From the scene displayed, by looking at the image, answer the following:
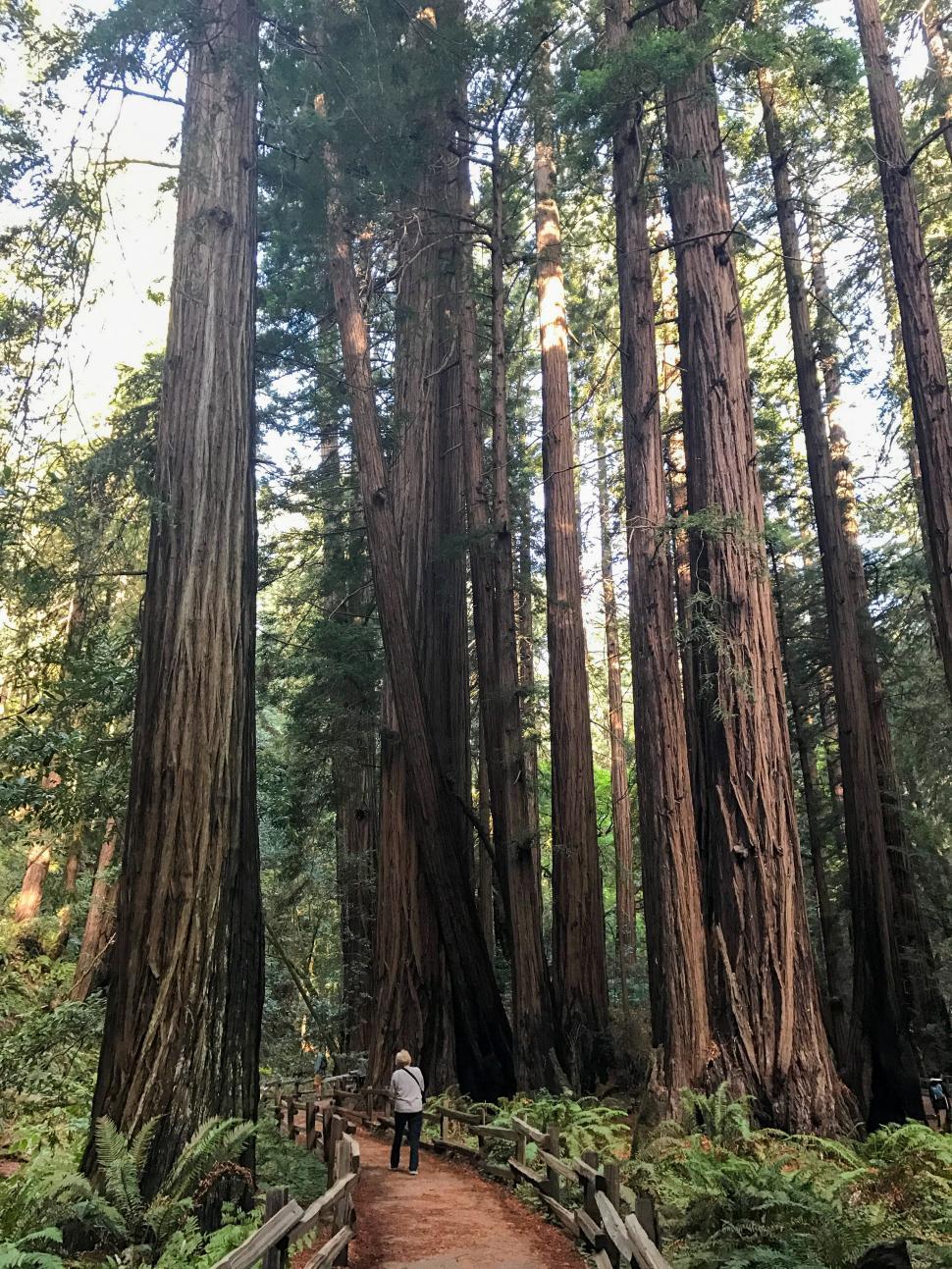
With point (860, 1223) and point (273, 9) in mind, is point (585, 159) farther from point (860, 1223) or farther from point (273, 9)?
point (860, 1223)

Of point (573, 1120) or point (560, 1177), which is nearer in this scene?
point (560, 1177)

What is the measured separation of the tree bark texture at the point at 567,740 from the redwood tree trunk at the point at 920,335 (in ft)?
16.3

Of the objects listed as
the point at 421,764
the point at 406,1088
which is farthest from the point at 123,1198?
the point at 421,764

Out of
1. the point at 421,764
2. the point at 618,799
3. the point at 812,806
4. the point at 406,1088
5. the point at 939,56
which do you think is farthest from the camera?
the point at 618,799

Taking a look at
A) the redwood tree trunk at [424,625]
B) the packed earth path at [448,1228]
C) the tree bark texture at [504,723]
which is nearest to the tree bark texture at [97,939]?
the redwood tree trunk at [424,625]

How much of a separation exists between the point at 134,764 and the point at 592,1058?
9.73 metres

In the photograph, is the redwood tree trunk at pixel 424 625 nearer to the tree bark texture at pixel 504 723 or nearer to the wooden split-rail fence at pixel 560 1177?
the tree bark texture at pixel 504 723

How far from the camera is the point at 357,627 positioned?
17688 millimetres

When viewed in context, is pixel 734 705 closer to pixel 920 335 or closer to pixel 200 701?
pixel 920 335

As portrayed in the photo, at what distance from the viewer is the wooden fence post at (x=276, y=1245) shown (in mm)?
4547

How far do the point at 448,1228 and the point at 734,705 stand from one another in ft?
17.9

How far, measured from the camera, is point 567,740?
13766 millimetres

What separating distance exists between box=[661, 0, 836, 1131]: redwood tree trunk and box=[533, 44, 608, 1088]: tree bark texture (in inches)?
148

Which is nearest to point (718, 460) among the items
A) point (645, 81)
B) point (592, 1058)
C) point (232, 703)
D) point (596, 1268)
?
point (645, 81)
